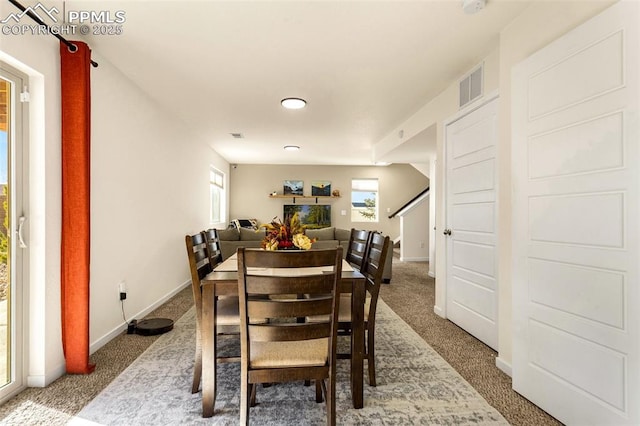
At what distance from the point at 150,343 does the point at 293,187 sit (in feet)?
20.8

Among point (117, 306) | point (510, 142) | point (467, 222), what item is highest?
point (510, 142)

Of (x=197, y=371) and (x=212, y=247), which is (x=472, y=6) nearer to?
(x=212, y=247)

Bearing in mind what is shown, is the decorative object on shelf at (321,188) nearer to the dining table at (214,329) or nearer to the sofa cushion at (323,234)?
the sofa cushion at (323,234)

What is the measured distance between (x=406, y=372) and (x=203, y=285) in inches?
60.3

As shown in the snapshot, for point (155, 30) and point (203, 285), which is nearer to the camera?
point (203, 285)

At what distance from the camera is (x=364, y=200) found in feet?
29.4

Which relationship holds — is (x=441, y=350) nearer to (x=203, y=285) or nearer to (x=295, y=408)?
(x=295, y=408)

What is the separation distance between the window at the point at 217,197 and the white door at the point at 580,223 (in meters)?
5.93

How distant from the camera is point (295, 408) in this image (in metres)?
1.85

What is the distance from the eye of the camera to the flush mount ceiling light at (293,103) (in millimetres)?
3641

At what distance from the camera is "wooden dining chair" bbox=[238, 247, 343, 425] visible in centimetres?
139

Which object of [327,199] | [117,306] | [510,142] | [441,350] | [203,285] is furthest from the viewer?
[327,199]

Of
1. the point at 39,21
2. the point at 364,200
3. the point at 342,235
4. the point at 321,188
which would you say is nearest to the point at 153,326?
the point at 39,21

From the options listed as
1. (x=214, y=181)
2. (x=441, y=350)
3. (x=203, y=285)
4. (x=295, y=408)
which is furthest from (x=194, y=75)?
(x=214, y=181)
